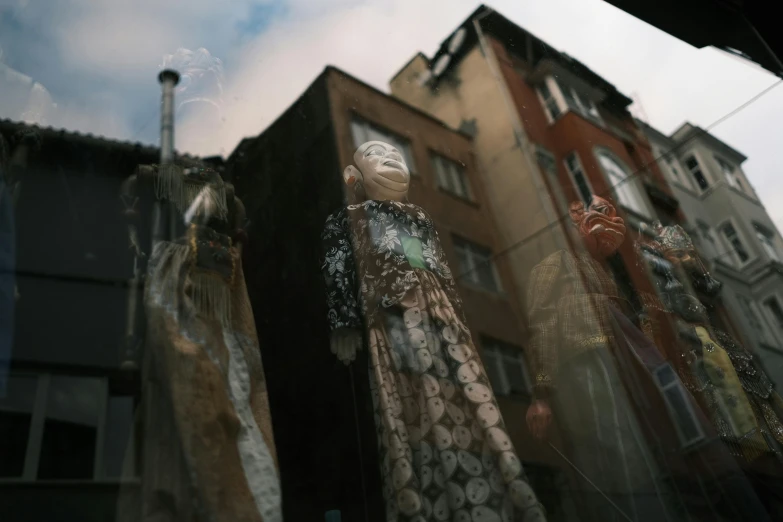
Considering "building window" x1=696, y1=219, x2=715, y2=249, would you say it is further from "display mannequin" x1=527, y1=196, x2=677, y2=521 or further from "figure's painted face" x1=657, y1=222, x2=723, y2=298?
"display mannequin" x1=527, y1=196, x2=677, y2=521

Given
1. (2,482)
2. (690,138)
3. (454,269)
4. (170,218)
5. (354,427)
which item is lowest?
(2,482)

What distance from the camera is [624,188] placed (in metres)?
3.66

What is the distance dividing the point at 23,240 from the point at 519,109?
249cm

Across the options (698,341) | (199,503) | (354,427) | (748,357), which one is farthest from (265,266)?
(748,357)

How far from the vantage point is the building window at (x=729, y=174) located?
3.75m

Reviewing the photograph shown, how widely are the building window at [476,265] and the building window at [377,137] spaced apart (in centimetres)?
50

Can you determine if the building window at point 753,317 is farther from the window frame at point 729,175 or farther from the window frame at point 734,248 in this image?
the window frame at point 729,175

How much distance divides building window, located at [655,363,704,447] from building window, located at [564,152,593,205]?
91cm

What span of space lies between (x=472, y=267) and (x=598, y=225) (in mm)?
679

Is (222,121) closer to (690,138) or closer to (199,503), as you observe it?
(199,503)

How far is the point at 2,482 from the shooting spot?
237 centimetres

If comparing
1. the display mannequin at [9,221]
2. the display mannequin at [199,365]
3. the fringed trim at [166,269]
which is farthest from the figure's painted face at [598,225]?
the display mannequin at [9,221]

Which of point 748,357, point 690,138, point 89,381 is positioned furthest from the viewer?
point 690,138

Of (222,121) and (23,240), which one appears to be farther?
(222,121)
